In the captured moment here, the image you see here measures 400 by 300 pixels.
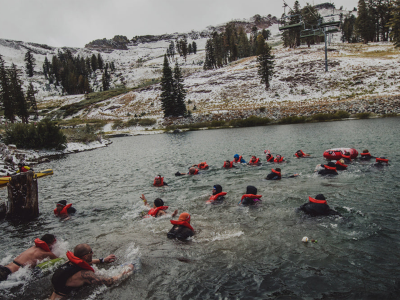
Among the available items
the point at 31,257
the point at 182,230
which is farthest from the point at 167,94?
the point at 31,257

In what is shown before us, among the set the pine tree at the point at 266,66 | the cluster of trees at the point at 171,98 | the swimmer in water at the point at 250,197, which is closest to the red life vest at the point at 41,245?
the swimmer in water at the point at 250,197

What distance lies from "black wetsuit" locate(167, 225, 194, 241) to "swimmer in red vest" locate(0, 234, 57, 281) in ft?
11.5

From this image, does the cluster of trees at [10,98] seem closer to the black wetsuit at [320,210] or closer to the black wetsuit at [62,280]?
the black wetsuit at [62,280]

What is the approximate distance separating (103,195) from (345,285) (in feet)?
40.9

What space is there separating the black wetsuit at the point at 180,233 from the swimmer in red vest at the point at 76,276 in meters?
2.06

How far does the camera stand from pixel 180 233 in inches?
302

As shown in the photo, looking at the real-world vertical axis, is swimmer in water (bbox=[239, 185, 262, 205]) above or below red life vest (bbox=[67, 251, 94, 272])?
below

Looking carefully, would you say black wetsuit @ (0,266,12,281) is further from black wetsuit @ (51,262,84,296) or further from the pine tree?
the pine tree

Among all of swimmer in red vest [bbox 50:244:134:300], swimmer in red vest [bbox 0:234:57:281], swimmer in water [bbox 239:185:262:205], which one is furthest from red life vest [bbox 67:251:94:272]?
swimmer in water [bbox 239:185:262:205]

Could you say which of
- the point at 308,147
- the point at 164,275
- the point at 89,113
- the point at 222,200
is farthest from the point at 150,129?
the point at 164,275

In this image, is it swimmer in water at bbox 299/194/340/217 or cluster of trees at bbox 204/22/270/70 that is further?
cluster of trees at bbox 204/22/270/70

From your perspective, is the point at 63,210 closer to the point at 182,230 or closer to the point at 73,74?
the point at 182,230

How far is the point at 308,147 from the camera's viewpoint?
23.0m

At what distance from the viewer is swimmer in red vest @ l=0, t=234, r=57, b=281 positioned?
591 centimetres
